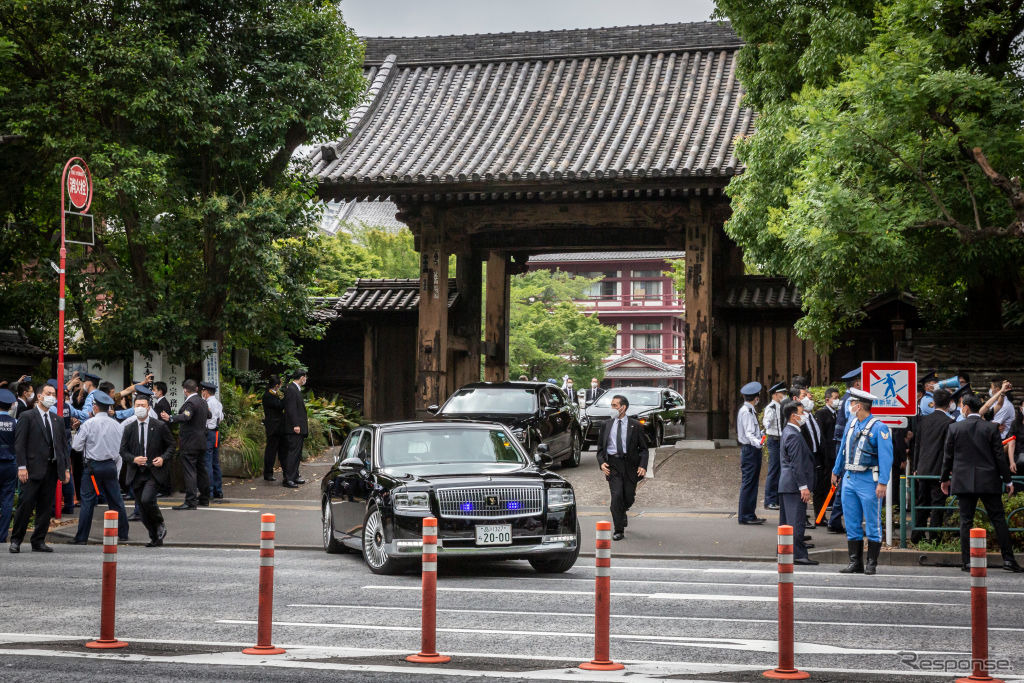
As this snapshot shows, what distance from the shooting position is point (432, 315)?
26703 millimetres

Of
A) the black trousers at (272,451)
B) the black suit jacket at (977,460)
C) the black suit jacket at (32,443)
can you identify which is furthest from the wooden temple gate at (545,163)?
the black suit jacket at (32,443)

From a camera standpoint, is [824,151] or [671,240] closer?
[824,151]

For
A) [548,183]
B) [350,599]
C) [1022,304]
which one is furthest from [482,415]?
[350,599]

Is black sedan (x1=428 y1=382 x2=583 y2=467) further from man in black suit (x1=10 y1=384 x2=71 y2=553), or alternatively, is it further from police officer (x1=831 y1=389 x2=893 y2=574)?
police officer (x1=831 y1=389 x2=893 y2=574)

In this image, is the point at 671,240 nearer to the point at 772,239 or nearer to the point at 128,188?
the point at 772,239

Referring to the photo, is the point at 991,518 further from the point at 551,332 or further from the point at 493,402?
the point at 551,332

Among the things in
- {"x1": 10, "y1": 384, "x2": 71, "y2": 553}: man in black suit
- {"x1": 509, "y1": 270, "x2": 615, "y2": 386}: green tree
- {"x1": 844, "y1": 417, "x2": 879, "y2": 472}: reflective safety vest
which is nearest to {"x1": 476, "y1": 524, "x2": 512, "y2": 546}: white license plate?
{"x1": 844, "y1": 417, "x2": 879, "y2": 472}: reflective safety vest

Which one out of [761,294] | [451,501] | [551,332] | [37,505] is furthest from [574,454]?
[551,332]

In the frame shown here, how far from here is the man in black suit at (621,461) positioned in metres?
16.2

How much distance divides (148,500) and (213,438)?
14.3ft

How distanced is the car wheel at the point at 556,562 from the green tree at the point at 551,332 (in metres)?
41.6

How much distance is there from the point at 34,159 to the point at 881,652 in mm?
19267

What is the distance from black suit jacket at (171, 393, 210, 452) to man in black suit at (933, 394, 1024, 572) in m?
11.2

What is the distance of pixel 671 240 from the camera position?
27094 millimetres
